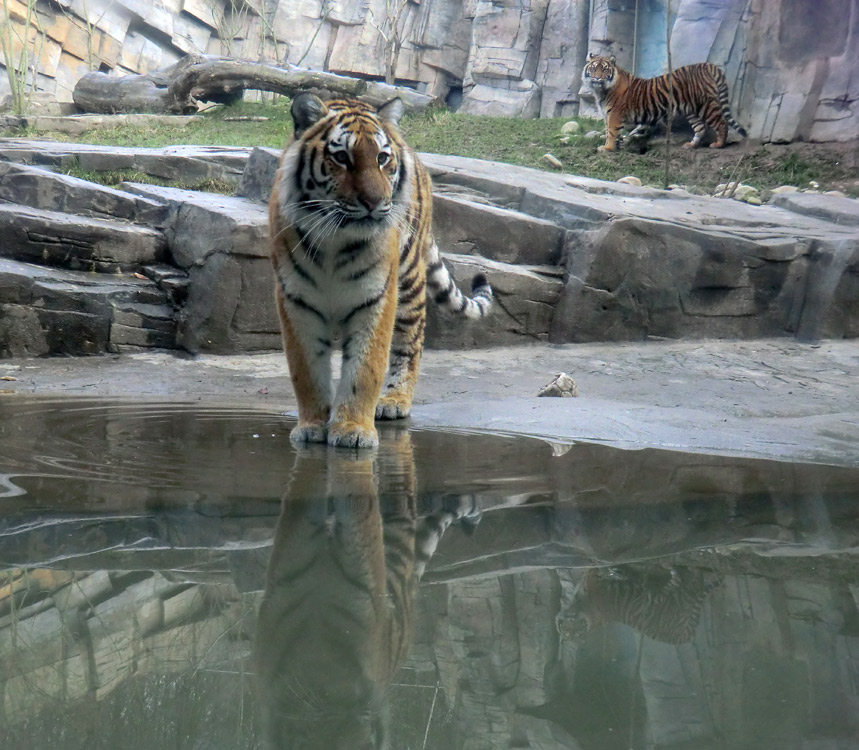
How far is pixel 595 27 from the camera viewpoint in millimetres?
16469

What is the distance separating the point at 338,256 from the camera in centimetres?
394

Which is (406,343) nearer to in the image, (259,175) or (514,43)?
(259,175)

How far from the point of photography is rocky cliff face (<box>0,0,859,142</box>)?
11008mm

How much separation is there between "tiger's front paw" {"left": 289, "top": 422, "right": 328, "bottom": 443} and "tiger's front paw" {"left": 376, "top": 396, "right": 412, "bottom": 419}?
585mm

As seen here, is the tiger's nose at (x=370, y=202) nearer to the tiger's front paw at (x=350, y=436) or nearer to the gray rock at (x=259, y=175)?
the tiger's front paw at (x=350, y=436)

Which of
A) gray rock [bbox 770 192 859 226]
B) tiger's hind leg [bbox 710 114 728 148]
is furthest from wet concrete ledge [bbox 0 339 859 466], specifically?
tiger's hind leg [bbox 710 114 728 148]

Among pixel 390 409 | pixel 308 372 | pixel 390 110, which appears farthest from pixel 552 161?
pixel 308 372

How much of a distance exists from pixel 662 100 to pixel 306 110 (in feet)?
29.9

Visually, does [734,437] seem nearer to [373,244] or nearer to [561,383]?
[561,383]

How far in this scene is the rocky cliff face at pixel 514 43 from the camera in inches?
433

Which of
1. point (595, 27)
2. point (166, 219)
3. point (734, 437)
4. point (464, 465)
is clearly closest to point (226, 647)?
point (464, 465)

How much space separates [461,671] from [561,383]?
3302 mm

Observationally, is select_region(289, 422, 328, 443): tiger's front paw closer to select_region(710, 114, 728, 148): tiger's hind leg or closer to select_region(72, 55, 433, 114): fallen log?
select_region(710, 114, 728, 148): tiger's hind leg

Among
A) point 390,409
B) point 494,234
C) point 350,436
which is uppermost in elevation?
point 494,234
